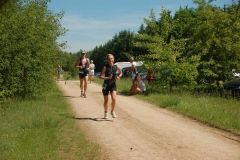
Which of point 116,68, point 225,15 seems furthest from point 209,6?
point 116,68

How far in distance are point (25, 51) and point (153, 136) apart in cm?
679

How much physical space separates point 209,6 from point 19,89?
13.0 m

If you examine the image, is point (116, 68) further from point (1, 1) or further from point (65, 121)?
point (1, 1)

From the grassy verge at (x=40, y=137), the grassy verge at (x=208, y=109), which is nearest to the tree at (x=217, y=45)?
the grassy verge at (x=208, y=109)

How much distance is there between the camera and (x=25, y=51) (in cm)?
1214

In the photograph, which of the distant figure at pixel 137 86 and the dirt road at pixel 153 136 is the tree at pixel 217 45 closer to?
the distant figure at pixel 137 86

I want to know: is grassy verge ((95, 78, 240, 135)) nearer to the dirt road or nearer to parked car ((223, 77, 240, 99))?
the dirt road

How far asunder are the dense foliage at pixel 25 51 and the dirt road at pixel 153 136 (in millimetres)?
2650

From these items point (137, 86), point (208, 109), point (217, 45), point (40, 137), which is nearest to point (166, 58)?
point (137, 86)

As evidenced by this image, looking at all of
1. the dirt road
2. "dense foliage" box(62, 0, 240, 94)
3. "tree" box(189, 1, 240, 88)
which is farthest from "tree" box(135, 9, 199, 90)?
the dirt road

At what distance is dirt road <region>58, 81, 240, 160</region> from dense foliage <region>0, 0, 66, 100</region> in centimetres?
265

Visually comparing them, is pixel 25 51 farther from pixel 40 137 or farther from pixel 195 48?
pixel 195 48

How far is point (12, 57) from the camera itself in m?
11.9

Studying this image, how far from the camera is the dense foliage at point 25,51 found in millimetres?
11523
